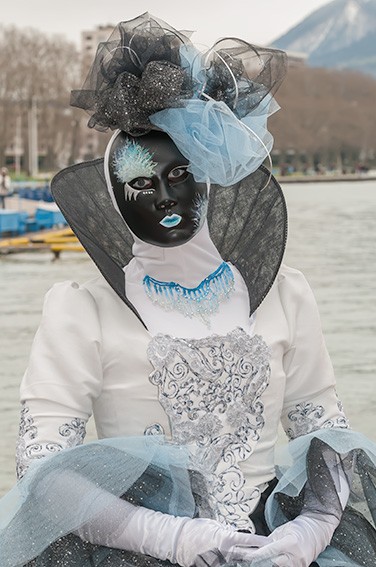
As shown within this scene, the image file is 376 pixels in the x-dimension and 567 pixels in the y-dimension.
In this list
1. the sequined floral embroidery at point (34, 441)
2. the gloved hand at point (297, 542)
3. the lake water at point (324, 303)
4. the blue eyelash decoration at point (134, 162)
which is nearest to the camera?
the gloved hand at point (297, 542)

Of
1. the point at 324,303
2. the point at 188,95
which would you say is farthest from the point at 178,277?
the point at 324,303

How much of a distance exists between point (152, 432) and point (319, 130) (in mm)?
95514

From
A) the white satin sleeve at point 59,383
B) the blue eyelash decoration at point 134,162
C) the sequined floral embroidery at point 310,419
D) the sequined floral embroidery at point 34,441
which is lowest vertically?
the sequined floral embroidery at point 310,419

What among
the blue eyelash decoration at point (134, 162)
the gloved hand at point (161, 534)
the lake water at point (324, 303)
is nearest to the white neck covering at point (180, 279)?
the blue eyelash decoration at point (134, 162)

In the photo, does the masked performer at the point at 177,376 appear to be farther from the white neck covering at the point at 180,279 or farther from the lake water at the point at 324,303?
the lake water at the point at 324,303

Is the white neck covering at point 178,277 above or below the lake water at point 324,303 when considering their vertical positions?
above

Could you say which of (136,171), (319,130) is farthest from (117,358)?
(319,130)

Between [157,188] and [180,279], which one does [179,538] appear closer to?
[180,279]

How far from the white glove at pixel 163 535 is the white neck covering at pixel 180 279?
364 mm

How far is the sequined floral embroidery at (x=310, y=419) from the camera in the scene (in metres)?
2.22

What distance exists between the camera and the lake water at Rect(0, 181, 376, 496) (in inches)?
277

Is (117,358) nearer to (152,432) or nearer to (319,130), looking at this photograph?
(152,432)
